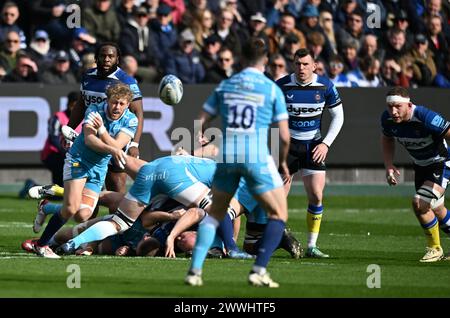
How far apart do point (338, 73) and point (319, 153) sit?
10.1 metres

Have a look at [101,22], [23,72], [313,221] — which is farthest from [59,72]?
[313,221]

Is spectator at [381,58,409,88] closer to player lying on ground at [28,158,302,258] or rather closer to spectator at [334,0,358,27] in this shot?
spectator at [334,0,358,27]

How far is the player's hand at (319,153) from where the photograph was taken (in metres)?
14.7

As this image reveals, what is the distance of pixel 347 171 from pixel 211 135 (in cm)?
447

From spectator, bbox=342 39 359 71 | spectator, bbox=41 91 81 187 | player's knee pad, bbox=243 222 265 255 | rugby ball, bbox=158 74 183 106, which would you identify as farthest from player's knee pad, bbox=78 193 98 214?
spectator, bbox=342 39 359 71

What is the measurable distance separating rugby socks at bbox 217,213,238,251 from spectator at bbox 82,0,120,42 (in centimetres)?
1114

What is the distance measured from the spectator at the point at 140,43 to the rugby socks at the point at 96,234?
33.0 feet

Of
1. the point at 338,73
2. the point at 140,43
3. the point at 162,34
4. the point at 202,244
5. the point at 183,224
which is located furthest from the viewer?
the point at 338,73

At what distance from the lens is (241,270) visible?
12.4m

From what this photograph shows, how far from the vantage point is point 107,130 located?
14.0 m

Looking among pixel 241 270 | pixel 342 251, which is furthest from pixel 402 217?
pixel 241 270

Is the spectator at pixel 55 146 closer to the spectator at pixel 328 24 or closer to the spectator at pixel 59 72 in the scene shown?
the spectator at pixel 59 72

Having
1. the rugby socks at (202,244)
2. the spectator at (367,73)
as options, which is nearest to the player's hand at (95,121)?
the rugby socks at (202,244)

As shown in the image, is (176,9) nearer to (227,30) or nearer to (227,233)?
(227,30)
